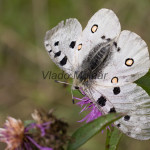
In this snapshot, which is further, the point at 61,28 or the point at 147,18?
the point at 147,18

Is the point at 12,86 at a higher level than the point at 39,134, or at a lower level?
A: higher

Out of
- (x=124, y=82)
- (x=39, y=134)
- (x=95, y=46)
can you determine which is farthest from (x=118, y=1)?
(x=39, y=134)

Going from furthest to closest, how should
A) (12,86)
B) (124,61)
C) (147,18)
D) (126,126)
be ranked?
1. (12,86)
2. (147,18)
3. (124,61)
4. (126,126)

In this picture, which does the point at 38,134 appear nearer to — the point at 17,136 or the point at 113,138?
the point at 17,136

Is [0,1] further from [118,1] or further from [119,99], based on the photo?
[119,99]

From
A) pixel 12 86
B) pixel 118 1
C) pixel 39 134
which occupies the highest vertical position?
pixel 118 1

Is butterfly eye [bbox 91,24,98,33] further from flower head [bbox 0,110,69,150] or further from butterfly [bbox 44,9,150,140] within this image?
flower head [bbox 0,110,69,150]
